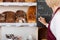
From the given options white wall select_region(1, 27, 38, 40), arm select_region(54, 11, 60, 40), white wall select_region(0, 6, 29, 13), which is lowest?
white wall select_region(1, 27, 38, 40)

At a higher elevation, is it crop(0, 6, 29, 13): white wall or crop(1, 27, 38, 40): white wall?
crop(0, 6, 29, 13): white wall

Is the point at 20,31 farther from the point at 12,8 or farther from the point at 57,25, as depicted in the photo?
the point at 57,25

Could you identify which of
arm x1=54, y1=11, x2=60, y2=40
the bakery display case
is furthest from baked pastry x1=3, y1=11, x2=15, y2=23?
arm x1=54, y1=11, x2=60, y2=40

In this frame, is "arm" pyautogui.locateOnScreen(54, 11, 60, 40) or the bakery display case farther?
the bakery display case

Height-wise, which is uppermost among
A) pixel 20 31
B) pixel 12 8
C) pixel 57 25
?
pixel 12 8

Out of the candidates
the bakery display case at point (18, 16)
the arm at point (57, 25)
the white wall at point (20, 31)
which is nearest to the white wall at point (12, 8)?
the bakery display case at point (18, 16)

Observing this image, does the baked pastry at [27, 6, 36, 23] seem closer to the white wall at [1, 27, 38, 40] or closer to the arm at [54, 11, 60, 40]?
the white wall at [1, 27, 38, 40]

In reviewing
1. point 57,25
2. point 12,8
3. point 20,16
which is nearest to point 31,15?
point 20,16

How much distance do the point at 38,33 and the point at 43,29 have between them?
0.25 ft

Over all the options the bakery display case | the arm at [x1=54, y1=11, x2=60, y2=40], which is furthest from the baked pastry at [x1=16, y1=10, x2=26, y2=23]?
the arm at [x1=54, y1=11, x2=60, y2=40]

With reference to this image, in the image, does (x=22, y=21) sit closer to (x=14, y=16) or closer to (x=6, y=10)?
(x=14, y=16)

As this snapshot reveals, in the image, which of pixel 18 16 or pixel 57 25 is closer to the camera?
Result: pixel 57 25

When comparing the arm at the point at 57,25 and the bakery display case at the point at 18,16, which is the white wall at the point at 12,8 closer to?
the bakery display case at the point at 18,16

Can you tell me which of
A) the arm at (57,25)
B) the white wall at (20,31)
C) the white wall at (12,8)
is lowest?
the white wall at (20,31)
